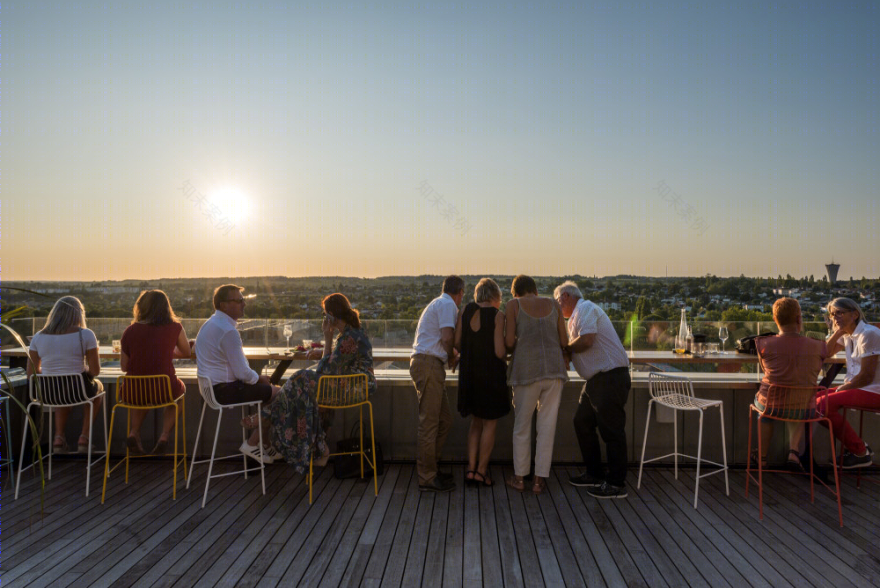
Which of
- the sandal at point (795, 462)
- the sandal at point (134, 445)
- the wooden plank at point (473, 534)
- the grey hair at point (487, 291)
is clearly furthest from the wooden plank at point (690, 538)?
the sandal at point (134, 445)

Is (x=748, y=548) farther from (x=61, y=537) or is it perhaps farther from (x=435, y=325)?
(x=61, y=537)

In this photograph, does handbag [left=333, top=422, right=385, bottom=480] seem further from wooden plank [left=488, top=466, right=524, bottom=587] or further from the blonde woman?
the blonde woman

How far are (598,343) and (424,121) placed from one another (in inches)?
237

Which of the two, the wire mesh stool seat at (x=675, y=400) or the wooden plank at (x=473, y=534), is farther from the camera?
the wire mesh stool seat at (x=675, y=400)

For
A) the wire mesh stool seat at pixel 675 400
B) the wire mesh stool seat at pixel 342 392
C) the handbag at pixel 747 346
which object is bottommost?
the wire mesh stool seat at pixel 675 400

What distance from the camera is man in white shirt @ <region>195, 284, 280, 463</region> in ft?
14.7

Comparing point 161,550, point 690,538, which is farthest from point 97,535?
point 690,538

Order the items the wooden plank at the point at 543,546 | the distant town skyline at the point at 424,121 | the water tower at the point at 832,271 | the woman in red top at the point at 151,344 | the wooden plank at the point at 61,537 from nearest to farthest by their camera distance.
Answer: the wooden plank at the point at 543,546
the wooden plank at the point at 61,537
the woman in red top at the point at 151,344
the distant town skyline at the point at 424,121
the water tower at the point at 832,271

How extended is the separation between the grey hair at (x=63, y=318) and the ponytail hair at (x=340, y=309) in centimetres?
220

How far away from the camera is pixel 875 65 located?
343 inches

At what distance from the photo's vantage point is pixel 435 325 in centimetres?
456

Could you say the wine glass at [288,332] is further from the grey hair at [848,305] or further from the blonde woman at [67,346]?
the grey hair at [848,305]

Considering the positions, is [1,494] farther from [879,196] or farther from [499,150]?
[879,196]

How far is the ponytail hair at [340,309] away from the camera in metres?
4.59
